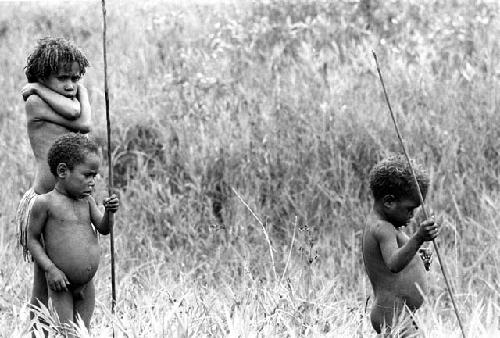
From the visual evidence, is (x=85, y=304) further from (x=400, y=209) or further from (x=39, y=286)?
(x=400, y=209)

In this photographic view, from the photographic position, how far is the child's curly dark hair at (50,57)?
353cm

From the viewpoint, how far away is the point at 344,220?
543cm

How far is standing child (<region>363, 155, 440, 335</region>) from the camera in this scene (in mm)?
3314

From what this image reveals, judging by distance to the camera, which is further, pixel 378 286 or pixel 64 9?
pixel 64 9

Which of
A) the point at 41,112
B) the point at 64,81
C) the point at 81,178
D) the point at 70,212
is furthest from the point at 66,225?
the point at 64,81

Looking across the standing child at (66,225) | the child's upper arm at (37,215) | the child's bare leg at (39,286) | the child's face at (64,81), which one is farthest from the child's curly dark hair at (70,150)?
the child's bare leg at (39,286)

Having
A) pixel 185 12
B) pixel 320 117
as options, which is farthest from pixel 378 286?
pixel 185 12

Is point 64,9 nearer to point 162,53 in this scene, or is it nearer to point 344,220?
point 162,53

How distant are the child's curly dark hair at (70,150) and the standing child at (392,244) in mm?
1150

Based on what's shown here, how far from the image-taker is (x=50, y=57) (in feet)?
11.6

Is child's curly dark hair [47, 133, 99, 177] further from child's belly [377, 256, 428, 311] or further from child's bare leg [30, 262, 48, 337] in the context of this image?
child's belly [377, 256, 428, 311]

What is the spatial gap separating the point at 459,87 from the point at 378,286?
340 cm

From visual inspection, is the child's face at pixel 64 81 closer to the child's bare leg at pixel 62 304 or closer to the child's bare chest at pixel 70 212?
the child's bare chest at pixel 70 212

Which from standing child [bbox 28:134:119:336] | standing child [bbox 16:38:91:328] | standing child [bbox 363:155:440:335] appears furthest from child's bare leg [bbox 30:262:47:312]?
standing child [bbox 363:155:440:335]
